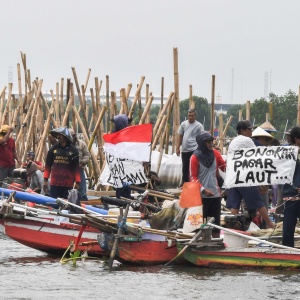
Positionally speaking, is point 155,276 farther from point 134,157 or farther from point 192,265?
point 134,157

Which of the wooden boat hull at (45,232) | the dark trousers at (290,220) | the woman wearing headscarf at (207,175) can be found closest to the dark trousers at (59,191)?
the wooden boat hull at (45,232)

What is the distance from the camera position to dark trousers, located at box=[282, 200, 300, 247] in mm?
15867

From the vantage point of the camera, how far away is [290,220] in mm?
16016

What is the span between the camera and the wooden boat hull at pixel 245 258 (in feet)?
51.5

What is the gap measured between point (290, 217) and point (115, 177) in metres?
4.76

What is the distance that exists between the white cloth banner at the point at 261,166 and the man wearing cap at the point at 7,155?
1114 centimetres

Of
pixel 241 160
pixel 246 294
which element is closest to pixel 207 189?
pixel 241 160

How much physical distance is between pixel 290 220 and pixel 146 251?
80.6 inches

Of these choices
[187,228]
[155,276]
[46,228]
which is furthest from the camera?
[46,228]

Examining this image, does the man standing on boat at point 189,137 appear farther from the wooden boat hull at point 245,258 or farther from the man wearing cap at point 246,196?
the wooden boat hull at point 245,258

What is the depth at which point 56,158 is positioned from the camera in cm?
1991

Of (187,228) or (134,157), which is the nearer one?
(187,228)

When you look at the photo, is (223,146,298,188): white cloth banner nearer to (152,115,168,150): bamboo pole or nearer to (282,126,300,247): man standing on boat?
(282,126,300,247): man standing on boat

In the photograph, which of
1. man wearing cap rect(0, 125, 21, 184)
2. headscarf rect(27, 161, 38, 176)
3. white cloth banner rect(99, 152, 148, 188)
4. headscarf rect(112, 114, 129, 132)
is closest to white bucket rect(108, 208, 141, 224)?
white cloth banner rect(99, 152, 148, 188)
